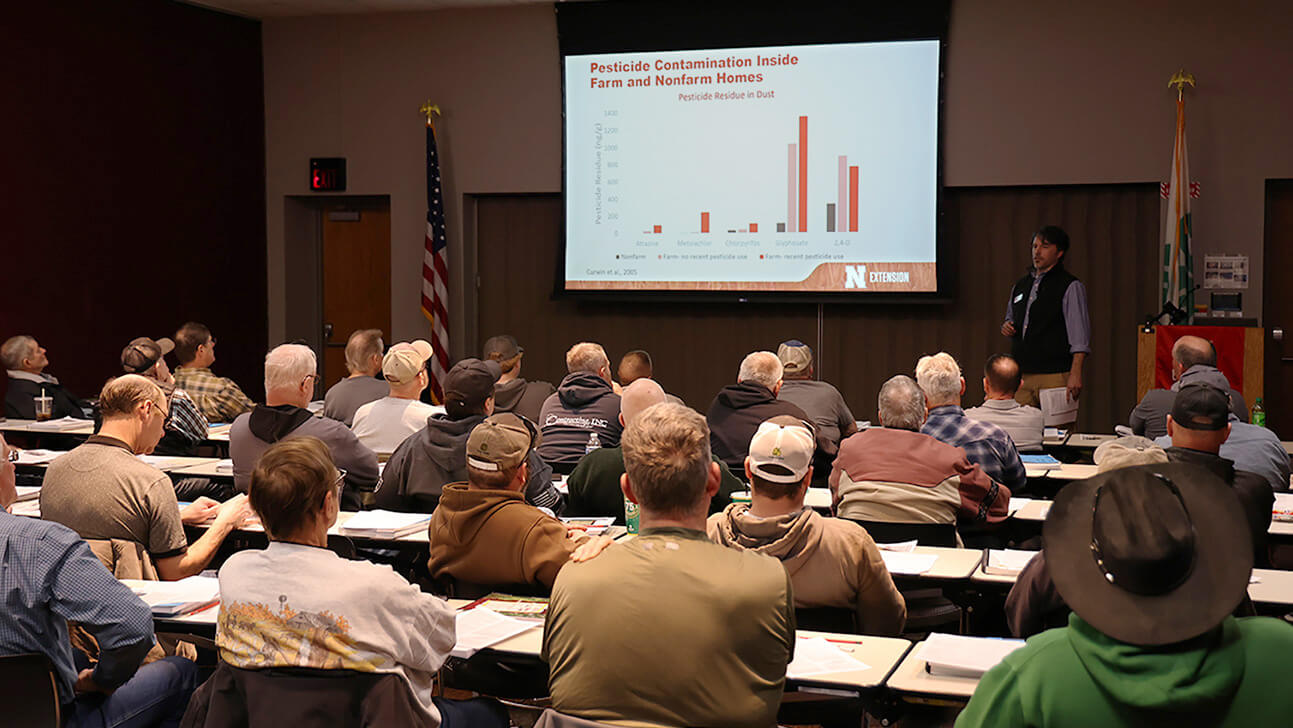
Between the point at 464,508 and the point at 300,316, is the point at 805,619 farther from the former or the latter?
the point at 300,316

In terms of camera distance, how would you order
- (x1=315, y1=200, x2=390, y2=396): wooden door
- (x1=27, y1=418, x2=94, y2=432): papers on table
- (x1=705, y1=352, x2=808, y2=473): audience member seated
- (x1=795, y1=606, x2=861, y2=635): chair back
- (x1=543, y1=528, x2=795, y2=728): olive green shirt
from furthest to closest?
(x1=315, y1=200, x2=390, y2=396): wooden door → (x1=27, y1=418, x2=94, y2=432): papers on table → (x1=705, y1=352, x2=808, y2=473): audience member seated → (x1=795, y1=606, x2=861, y2=635): chair back → (x1=543, y1=528, x2=795, y2=728): olive green shirt

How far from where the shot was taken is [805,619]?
9.82 ft

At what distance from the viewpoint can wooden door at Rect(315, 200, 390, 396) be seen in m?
10.6

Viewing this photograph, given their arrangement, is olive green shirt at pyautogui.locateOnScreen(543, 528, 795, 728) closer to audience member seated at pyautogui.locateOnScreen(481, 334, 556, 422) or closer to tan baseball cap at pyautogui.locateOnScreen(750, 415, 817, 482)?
tan baseball cap at pyautogui.locateOnScreen(750, 415, 817, 482)

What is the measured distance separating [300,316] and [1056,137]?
6629mm

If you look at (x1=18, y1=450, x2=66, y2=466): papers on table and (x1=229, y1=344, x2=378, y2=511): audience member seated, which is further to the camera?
(x1=18, y1=450, x2=66, y2=466): papers on table

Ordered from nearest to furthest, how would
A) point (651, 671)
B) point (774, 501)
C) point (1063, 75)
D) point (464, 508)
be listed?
1. point (651, 671)
2. point (774, 501)
3. point (464, 508)
4. point (1063, 75)

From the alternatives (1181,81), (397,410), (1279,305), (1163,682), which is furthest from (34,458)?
(1279,305)

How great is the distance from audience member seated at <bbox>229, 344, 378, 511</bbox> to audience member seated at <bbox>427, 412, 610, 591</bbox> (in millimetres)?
1456

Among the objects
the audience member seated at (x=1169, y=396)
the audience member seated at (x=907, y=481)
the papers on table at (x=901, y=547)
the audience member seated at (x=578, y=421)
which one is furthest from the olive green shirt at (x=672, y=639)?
the audience member seated at (x=1169, y=396)

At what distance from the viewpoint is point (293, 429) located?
14.8ft

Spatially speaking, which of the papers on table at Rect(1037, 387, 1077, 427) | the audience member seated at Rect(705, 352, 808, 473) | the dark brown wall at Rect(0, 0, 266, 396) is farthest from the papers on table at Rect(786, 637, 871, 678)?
the dark brown wall at Rect(0, 0, 266, 396)

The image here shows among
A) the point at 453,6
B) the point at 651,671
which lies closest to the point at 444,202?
the point at 453,6

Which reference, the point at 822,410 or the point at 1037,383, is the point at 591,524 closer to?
the point at 822,410
